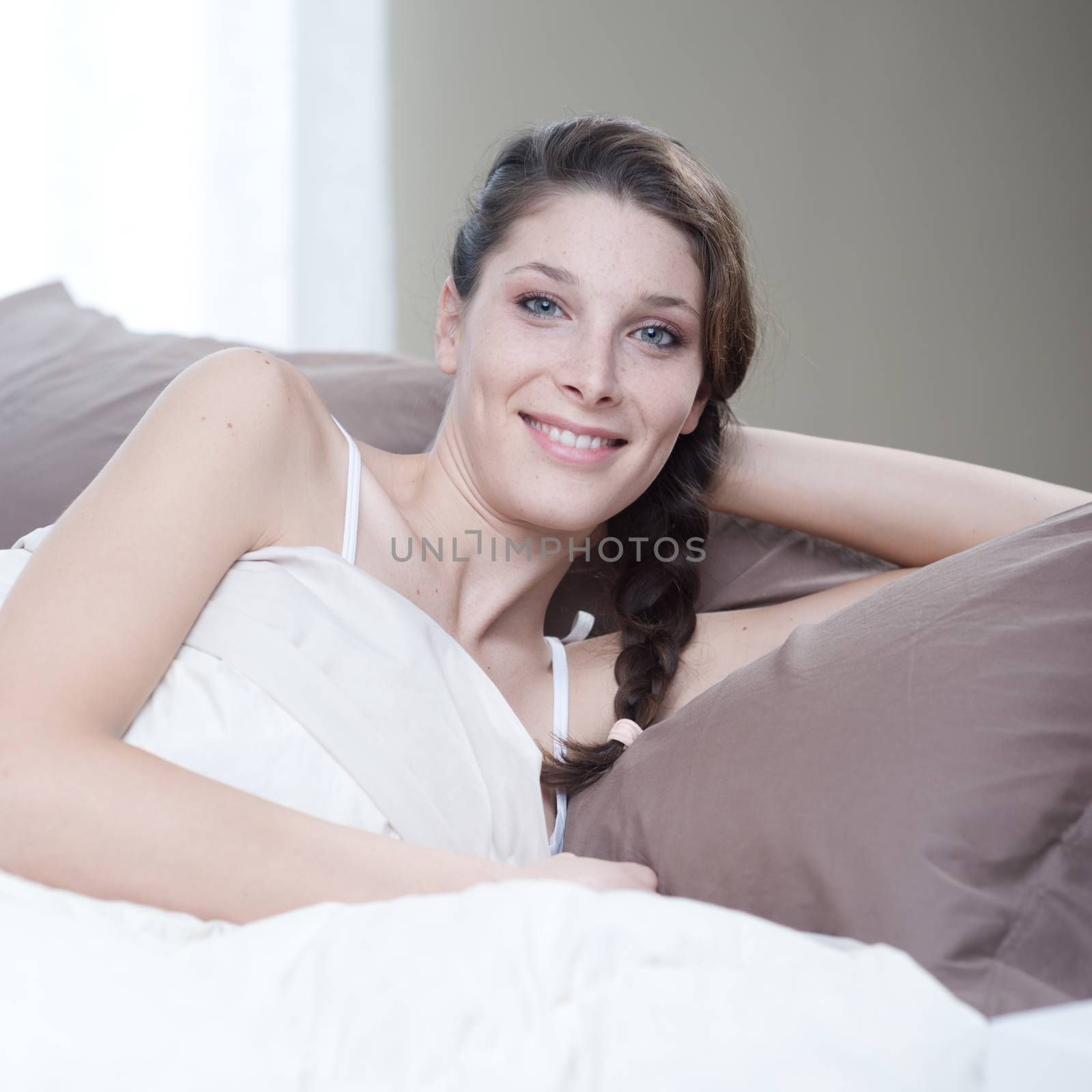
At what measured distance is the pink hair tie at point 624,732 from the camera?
1.22 m

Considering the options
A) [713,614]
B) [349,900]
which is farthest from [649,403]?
[349,900]

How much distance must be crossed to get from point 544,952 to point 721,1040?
10 cm

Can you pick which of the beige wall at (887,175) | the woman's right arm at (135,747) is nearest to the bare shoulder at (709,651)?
the woman's right arm at (135,747)

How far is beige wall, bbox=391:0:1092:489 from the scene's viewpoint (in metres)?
2.67

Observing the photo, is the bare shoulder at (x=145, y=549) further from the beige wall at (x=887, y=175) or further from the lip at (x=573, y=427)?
the beige wall at (x=887, y=175)

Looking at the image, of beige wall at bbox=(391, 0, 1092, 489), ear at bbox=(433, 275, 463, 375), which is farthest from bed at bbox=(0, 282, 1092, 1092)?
beige wall at bbox=(391, 0, 1092, 489)

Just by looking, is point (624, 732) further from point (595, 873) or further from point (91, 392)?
point (91, 392)

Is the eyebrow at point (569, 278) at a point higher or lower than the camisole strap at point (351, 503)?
higher

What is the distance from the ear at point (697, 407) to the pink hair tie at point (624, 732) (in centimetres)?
39

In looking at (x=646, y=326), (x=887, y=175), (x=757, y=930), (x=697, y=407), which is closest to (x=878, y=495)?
(x=697, y=407)

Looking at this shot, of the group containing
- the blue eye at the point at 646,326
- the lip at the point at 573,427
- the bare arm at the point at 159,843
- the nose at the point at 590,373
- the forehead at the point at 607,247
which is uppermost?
the forehead at the point at 607,247

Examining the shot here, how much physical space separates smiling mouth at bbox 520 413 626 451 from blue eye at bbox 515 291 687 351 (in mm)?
118

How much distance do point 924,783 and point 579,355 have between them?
0.63 m

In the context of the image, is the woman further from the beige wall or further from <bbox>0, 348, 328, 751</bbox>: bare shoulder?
the beige wall
